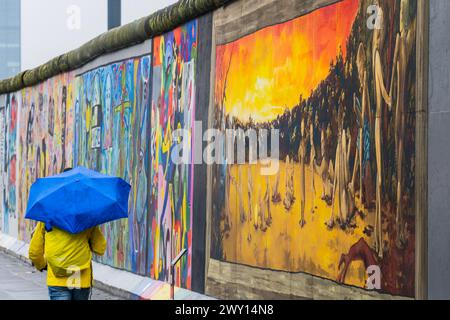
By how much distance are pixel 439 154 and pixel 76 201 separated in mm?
3210

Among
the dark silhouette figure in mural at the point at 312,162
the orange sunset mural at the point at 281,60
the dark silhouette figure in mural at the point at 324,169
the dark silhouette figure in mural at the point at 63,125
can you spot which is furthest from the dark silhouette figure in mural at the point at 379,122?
the dark silhouette figure in mural at the point at 63,125

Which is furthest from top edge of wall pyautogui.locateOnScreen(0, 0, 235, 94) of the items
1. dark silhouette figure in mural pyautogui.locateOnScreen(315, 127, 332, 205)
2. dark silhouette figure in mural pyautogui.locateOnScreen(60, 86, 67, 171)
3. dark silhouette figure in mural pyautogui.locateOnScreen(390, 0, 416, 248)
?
dark silhouette figure in mural pyautogui.locateOnScreen(390, 0, 416, 248)

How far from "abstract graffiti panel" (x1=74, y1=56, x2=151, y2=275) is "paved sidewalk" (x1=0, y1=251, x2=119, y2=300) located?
0.82m

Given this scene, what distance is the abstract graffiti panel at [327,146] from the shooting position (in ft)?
28.0

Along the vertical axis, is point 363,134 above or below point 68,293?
above

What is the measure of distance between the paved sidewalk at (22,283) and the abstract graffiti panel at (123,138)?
0.82 metres

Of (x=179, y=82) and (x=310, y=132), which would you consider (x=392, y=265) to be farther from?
(x=179, y=82)

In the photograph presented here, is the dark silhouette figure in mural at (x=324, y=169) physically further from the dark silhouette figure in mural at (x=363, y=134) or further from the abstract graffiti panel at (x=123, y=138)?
the abstract graffiti panel at (x=123, y=138)

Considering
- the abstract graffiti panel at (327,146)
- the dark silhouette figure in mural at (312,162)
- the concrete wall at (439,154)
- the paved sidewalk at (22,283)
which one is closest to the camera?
the concrete wall at (439,154)

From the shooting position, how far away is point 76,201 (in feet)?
30.5

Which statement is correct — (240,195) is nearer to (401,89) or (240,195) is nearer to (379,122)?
(379,122)

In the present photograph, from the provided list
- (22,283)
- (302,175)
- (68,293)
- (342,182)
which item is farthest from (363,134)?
(22,283)

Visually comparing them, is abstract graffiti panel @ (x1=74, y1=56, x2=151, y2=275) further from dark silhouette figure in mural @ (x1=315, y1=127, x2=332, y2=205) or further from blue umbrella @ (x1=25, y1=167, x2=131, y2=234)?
dark silhouette figure in mural @ (x1=315, y1=127, x2=332, y2=205)

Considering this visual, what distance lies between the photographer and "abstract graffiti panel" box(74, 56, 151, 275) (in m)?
15.3
